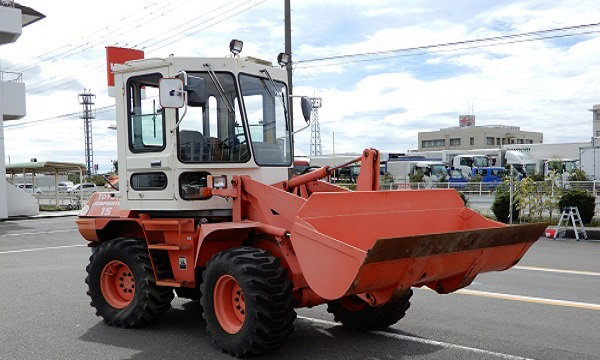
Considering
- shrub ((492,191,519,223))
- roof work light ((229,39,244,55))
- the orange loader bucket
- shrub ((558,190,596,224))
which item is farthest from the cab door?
shrub ((492,191,519,223))

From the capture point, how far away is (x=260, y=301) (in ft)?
16.8

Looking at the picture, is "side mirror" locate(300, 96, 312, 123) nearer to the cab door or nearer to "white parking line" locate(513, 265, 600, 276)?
the cab door

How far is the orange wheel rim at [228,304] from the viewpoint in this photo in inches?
221

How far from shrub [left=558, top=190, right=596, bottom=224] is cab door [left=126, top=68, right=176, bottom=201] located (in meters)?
13.6

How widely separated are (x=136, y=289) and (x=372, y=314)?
103 inches

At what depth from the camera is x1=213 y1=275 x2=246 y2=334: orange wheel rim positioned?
221 inches

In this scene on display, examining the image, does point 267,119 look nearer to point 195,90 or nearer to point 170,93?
point 195,90

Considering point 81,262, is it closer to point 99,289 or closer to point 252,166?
point 99,289

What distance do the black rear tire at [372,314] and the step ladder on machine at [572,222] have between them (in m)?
10.6

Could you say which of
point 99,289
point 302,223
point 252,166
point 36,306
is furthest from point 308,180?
point 36,306

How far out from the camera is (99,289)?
6.96m

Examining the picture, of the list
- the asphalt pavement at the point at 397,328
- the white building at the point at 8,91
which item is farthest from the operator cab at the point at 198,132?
the white building at the point at 8,91

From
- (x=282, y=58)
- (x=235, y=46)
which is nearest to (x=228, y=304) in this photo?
(x=235, y=46)

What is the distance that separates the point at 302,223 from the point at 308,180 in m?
1.28
